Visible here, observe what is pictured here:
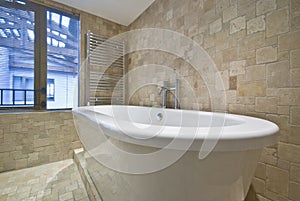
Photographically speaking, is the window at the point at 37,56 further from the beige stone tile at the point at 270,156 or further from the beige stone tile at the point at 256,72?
the beige stone tile at the point at 270,156

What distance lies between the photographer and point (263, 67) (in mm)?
1237

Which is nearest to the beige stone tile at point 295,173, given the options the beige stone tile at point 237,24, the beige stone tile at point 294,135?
the beige stone tile at point 294,135

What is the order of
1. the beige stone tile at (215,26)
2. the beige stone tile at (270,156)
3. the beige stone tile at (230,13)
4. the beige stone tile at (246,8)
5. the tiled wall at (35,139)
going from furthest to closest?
the tiled wall at (35,139)
the beige stone tile at (215,26)
the beige stone tile at (230,13)
the beige stone tile at (246,8)
the beige stone tile at (270,156)

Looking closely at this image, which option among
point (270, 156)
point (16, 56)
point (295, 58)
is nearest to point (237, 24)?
point (295, 58)

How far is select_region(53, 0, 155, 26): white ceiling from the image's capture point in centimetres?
243

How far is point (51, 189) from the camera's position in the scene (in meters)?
1.55

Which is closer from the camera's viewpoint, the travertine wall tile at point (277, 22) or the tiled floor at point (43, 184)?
the travertine wall tile at point (277, 22)

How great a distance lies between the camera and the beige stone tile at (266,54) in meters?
1.18

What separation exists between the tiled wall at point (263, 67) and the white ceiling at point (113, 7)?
1.06 meters

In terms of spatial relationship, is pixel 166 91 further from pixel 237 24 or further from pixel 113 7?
pixel 113 7

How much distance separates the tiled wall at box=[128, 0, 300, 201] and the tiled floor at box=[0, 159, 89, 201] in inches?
59.3

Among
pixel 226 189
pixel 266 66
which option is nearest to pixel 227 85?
pixel 266 66

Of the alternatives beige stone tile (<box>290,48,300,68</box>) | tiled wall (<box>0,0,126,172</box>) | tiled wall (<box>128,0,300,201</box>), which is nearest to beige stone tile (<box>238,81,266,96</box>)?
tiled wall (<box>128,0,300,201</box>)

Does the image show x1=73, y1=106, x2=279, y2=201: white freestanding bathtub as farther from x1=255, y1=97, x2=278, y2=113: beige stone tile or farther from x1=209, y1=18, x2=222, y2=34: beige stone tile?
x1=209, y1=18, x2=222, y2=34: beige stone tile
